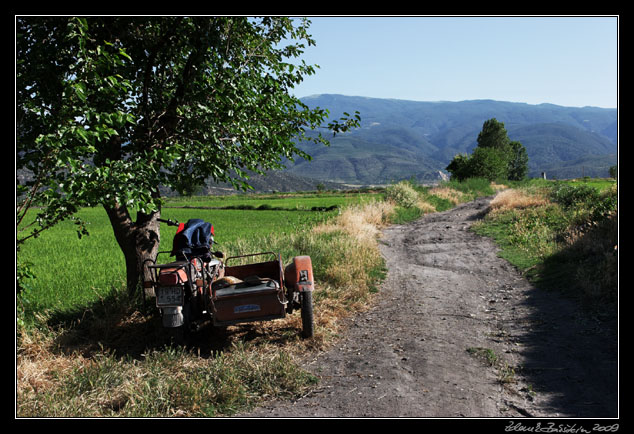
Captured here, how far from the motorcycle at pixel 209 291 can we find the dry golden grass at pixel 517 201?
1566 cm

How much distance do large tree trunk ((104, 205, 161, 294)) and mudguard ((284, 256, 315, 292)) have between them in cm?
233

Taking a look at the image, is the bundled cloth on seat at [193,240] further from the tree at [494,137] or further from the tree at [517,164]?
the tree at [517,164]

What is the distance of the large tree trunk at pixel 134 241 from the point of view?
7145 mm

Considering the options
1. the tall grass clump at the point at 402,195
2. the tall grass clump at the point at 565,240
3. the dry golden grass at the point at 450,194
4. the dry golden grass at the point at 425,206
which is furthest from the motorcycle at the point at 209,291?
the dry golden grass at the point at 450,194

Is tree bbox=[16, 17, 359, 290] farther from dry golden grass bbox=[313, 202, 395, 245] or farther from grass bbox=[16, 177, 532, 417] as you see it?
dry golden grass bbox=[313, 202, 395, 245]

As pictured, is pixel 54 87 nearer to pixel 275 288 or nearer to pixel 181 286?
pixel 181 286

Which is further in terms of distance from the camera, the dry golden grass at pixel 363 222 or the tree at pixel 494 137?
the tree at pixel 494 137

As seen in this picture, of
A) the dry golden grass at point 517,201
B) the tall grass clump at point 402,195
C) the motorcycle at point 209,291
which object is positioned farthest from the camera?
the tall grass clump at point 402,195

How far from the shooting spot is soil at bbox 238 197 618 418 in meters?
4.27

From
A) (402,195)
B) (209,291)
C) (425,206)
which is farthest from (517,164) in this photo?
(209,291)

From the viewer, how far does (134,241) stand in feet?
23.7

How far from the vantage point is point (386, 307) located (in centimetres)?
800

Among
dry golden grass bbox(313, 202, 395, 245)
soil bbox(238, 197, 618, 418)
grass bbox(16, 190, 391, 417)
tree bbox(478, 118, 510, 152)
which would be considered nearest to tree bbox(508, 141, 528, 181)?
tree bbox(478, 118, 510, 152)

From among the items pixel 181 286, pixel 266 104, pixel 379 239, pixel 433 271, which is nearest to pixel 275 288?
pixel 181 286
